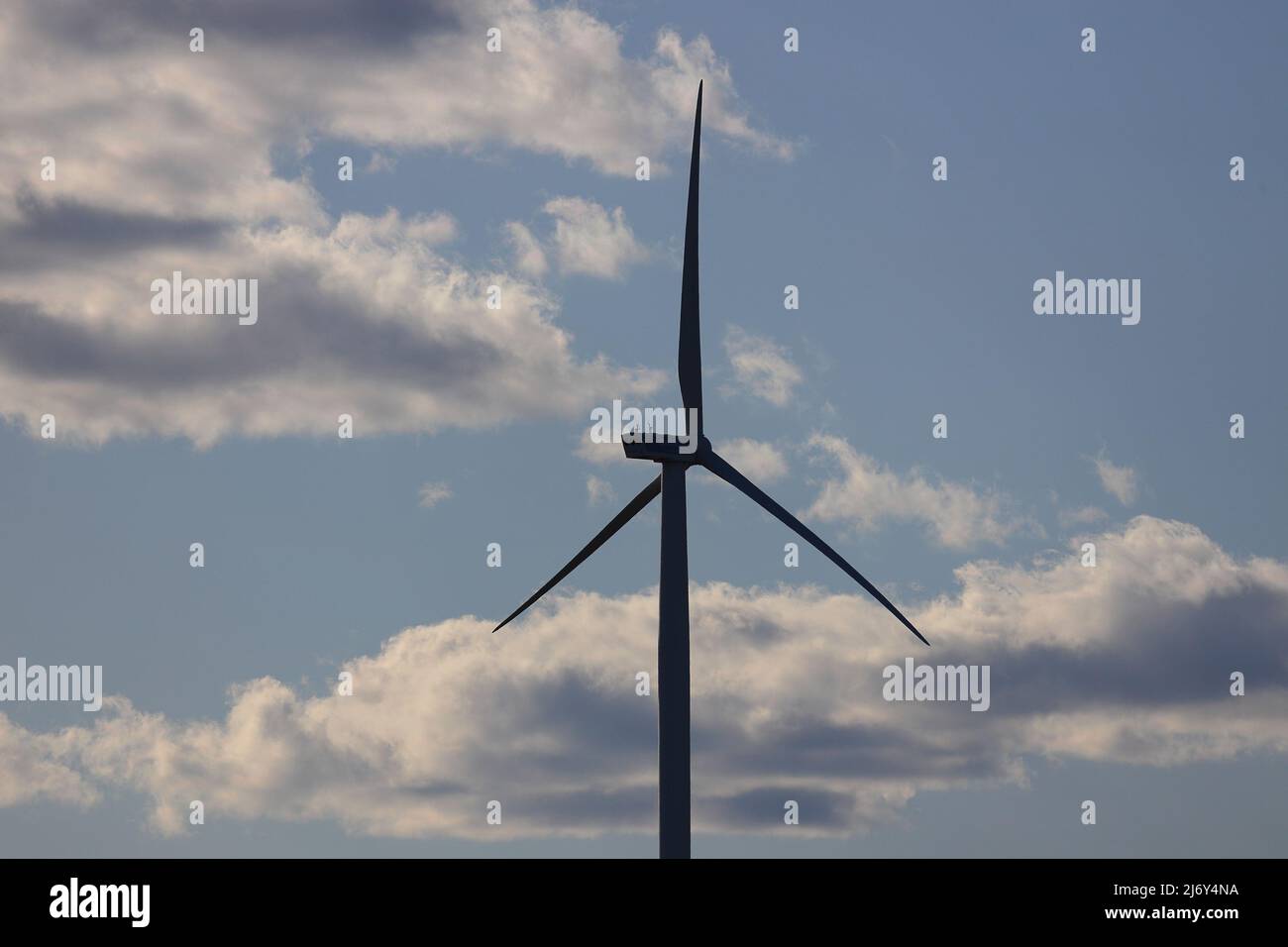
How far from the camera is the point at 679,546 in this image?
78688mm

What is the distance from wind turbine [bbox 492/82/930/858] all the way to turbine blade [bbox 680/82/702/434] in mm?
38

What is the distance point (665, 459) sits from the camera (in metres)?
80.7

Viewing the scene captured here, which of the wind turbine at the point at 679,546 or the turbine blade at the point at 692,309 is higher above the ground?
the turbine blade at the point at 692,309

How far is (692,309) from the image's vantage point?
8431cm

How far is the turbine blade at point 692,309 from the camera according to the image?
8400cm

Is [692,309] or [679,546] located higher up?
[692,309]

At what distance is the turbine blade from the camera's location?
84.0 m

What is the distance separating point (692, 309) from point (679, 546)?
10577mm

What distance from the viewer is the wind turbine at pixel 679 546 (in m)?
76.9

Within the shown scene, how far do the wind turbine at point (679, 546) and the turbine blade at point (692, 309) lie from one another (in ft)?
0.12
